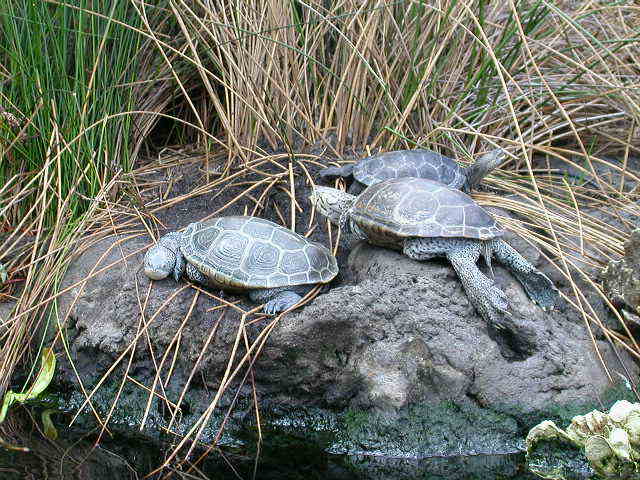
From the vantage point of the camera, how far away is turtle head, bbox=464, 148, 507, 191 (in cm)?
357

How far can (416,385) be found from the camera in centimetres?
283

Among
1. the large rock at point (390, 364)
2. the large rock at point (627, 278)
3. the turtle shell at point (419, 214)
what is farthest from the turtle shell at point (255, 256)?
the large rock at point (627, 278)

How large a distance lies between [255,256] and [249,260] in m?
0.03

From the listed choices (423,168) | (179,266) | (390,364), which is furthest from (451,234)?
(179,266)

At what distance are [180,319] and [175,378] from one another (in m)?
0.26

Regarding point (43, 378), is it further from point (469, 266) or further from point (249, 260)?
point (469, 266)

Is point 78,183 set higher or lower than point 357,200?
lower

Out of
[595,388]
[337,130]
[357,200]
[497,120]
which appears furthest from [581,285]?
[337,130]

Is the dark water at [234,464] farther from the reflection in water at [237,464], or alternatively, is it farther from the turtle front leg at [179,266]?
the turtle front leg at [179,266]

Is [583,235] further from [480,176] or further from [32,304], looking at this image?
[32,304]

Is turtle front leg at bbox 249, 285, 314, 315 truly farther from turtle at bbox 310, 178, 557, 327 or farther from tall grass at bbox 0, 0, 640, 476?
tall grass at bbox 0, 0, 640, 476

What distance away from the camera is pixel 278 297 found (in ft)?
10.1

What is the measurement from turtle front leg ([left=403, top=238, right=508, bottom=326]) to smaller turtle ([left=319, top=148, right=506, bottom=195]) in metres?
0.68

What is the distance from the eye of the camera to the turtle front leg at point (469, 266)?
2854mm
